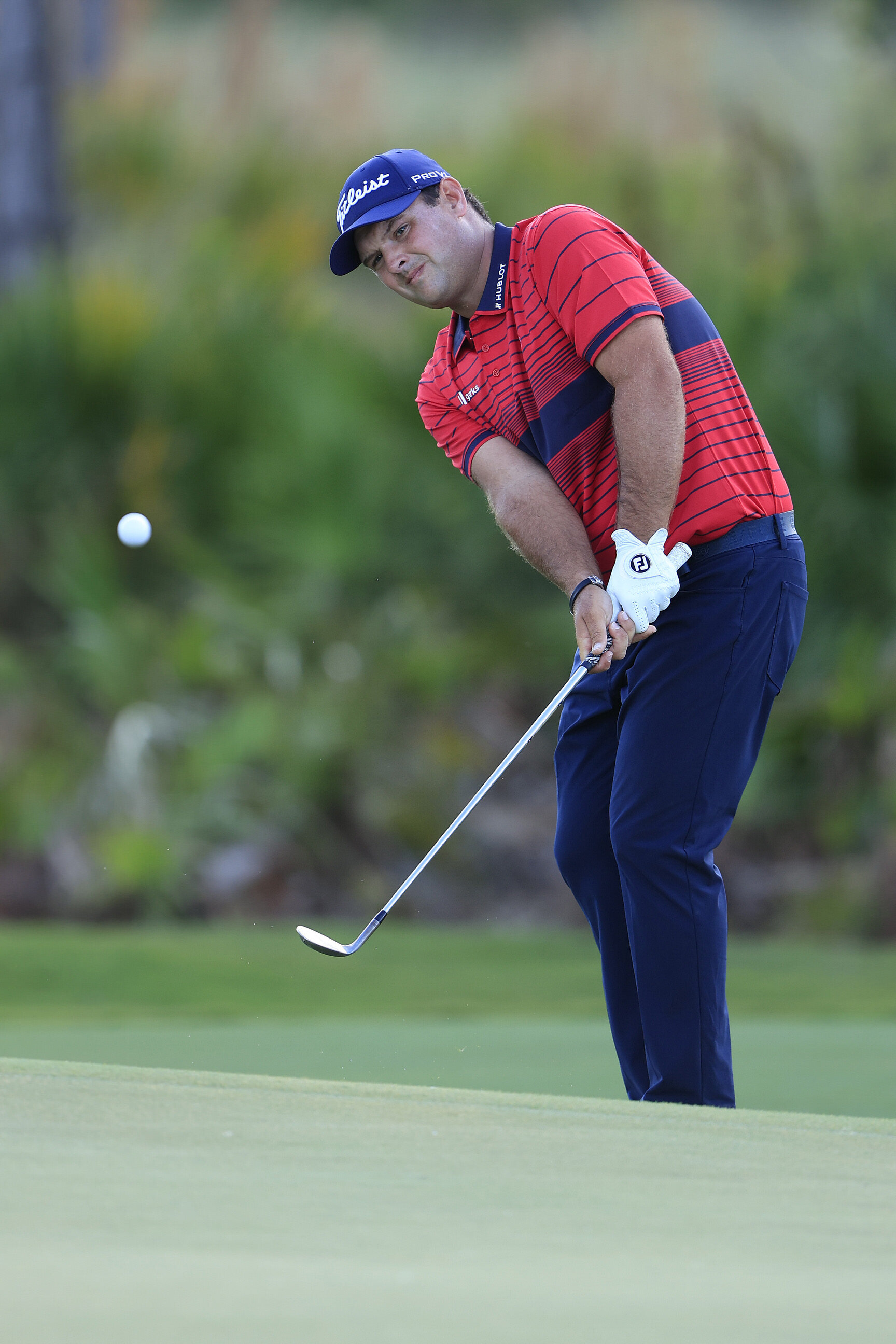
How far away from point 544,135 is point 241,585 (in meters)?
6.83

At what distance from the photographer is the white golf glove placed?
7.84ft

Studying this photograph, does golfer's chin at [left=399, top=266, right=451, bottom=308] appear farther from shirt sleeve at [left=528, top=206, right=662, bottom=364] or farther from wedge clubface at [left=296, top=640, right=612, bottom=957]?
wedge clubface at [left=296, top=640, right=612, bottom=957]

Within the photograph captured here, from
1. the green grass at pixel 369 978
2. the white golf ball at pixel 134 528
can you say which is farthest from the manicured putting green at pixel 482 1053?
the white golf ball at pixel 134 528

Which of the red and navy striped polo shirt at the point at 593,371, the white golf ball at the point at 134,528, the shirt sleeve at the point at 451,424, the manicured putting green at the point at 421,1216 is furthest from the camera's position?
the white golf ball at the point at 134,528

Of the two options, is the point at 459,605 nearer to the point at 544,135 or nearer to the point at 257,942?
the point at 257,942

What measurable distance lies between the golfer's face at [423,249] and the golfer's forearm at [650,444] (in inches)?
14.0

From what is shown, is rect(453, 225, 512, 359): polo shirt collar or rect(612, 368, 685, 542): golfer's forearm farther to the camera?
rect(453, 225, 512, 359): polo shirt collar

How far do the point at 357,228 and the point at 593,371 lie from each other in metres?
0.41

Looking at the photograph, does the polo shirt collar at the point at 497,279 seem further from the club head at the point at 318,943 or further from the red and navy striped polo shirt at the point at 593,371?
the club head at the point at 318,943

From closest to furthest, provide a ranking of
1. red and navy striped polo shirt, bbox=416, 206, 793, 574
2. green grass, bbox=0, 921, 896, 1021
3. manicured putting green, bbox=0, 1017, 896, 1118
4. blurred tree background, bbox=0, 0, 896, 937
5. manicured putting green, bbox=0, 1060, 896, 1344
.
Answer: manicured putting green, bbox=0, 1060, 896, 1344 → red and navy striped polo shirt, bbox=416, 206, 793, 574 → manicured putting green, bbox=0, 1017, 896, 1118 → green grass, bbox=0, 921, 896, 1021 → blurred tree background, bbox=0, 0, 896, 937

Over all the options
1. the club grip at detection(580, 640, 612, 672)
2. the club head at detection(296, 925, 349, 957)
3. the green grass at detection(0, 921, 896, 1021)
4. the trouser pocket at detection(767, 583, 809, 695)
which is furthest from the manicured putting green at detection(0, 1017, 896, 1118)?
the club grip at detection(580, 640, 612, 672)

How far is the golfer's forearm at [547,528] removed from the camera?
2.57 meters

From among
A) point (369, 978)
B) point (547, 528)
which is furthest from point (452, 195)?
point (369, 978)

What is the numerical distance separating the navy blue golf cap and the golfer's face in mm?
21
